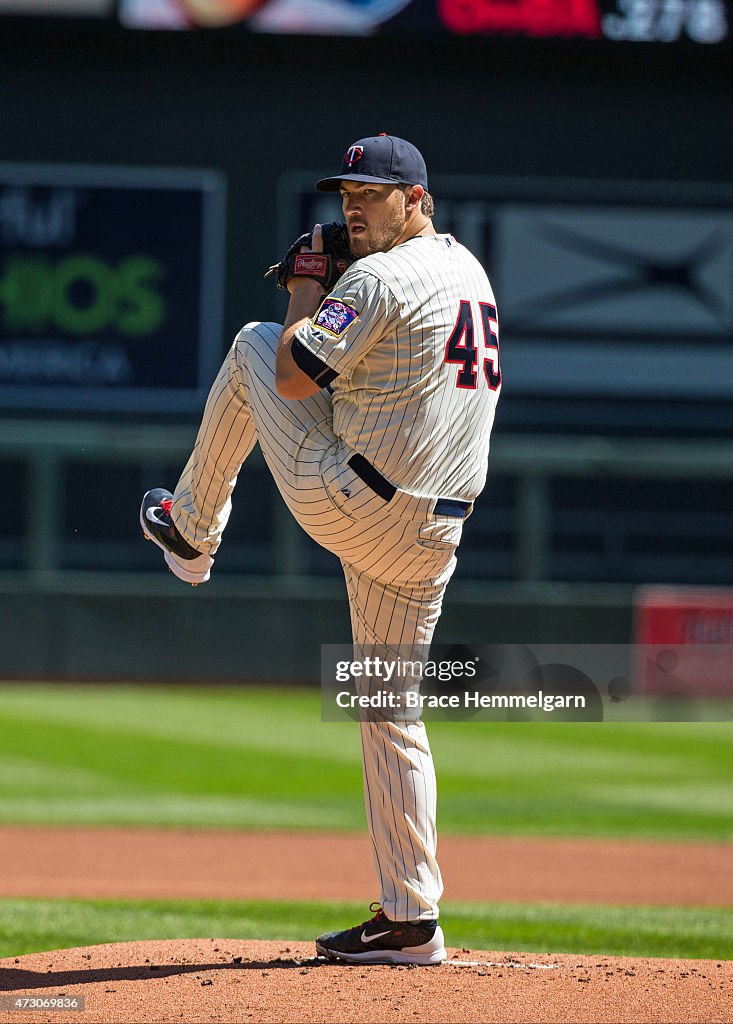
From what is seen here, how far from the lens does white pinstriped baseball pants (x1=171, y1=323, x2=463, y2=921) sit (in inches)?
126

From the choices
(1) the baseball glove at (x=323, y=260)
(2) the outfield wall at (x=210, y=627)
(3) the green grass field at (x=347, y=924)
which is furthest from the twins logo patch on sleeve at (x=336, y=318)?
(2) the outfield wall at (x=210, y=627)

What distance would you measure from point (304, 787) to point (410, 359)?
21.4 feet

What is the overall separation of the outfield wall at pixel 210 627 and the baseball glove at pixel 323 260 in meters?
10.2

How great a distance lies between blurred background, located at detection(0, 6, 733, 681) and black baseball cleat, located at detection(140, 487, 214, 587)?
416 inches

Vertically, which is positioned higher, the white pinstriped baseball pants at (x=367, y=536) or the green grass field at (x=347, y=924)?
the white pinstriped baseball pants at (x=367, y=536)

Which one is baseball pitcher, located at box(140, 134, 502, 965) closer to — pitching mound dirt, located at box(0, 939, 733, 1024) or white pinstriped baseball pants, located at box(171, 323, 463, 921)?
white pinstriped baseball pants, located at box(171, 323, 463, 921)

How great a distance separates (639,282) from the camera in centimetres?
1672

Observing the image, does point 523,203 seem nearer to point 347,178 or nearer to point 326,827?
point 326,827

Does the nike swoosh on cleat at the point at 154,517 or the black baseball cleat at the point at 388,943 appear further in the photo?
the nike swoosh on cleat at the point at 154,517

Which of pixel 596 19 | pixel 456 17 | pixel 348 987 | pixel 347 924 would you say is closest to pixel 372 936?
pixel 348 987

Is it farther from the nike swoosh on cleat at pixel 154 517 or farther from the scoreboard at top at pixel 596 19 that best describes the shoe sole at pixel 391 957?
the scoreboard at top at pixel 596 19

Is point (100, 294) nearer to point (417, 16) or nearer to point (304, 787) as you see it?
point (417, 16)

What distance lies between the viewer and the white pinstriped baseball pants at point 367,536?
126 inches

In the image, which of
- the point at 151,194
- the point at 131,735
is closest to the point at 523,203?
the point at 151,194
